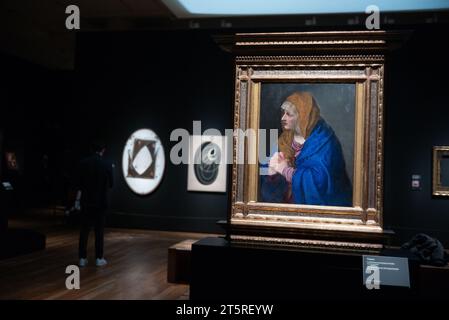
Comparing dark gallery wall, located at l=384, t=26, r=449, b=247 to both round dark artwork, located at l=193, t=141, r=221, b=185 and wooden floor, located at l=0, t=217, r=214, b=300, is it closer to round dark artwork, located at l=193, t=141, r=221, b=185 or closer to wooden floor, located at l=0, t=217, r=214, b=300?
round dark artwork, located at l=193, t=141, r=221, b=185

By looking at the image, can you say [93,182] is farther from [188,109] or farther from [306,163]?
[188,109]

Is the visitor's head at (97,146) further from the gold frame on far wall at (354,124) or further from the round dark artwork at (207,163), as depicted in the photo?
the round dark artwork at (207,163)

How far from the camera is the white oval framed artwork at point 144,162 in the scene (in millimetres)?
10227

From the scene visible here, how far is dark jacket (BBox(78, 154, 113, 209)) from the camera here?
6098 millimetres

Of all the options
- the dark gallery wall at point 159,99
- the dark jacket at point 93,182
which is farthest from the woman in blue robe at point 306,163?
the dark gallery wall at point 159,99

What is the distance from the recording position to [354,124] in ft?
11.2

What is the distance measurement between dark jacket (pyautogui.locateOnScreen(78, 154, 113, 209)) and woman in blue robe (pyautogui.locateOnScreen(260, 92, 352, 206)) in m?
3.30

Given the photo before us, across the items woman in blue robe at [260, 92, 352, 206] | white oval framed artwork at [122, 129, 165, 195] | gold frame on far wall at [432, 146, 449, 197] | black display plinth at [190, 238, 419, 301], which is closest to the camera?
black display plinth at [190, 238, 419, 301]

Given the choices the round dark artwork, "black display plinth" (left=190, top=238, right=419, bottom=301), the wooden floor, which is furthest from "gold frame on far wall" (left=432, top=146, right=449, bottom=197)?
"black display plinth" (left=190, top=238, right=419, bottom=301)

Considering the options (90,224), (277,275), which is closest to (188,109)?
(90,224)

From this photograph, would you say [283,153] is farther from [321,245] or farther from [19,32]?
[19,32]

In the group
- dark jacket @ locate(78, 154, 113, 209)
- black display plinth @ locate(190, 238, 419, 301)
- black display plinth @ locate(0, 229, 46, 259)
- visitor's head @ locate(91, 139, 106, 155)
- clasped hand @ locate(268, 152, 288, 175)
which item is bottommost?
black display plinth @ locate(0, 229, 46, 259)

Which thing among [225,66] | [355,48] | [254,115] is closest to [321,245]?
[254,115]

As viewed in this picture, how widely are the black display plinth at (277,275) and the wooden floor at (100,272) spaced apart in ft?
5.24
